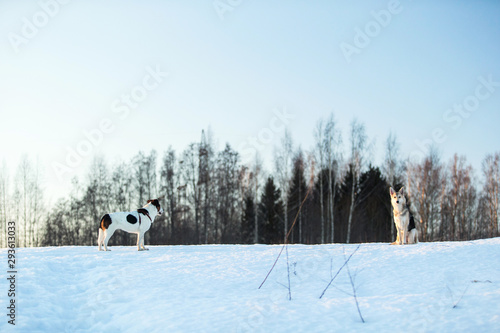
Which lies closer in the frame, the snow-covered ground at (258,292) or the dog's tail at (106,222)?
the snow-covered ground at (258,292)

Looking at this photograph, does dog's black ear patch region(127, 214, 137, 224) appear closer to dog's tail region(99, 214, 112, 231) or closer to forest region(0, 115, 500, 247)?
dog's tail region(99, 214, 112, 231)

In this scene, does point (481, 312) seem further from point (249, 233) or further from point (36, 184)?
point (36, 184)

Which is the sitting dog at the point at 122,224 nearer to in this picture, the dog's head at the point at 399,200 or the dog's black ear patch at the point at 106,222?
the dog's black ear patch at the point at 106,222

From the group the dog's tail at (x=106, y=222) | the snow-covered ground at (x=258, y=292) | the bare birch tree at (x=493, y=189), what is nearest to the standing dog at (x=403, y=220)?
the snow-covered ground at (x=258, y=292)

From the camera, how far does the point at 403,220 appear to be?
10055 millimetres

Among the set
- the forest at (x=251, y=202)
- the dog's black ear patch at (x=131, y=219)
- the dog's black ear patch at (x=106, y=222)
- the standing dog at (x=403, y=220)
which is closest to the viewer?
the standing dog at (x=403, y=220)

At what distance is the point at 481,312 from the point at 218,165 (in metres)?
29.4

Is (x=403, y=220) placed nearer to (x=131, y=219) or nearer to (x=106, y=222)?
(x=131, y=219)

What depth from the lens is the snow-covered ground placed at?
5.16 metres

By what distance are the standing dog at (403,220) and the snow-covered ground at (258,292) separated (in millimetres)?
939

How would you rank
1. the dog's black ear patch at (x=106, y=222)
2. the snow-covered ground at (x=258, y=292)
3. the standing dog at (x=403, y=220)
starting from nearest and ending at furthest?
the snow-covered ground at (x=258, y=292), the standing dog at (x=403, y=220), the dog's black ear patch at (x=106, y=222)

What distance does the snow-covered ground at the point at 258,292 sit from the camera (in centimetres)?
516

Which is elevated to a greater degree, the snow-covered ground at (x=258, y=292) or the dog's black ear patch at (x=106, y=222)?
the dog's black ear patch at (x=106, y=222)

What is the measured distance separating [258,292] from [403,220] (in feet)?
17.7
